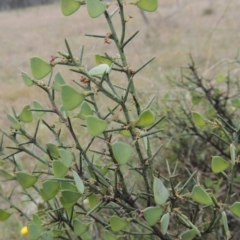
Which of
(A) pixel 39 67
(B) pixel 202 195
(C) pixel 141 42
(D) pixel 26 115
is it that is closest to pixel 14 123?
(D) pixel 26 115

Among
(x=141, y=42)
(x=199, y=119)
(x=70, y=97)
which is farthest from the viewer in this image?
(x=141, y=42)

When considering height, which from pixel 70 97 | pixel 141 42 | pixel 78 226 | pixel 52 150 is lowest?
pixel 141 42

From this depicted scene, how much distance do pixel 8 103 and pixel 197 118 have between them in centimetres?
222

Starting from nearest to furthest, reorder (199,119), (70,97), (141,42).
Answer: (70,97)
(199,119)
(141,42)

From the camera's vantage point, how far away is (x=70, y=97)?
0.42 meters

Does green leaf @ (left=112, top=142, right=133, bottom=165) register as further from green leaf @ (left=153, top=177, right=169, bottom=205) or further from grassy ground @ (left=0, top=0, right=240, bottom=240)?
grassy ground @ (left=0, top=0, right=240, bottom=240)

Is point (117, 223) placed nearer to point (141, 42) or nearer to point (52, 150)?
point (52, 150)

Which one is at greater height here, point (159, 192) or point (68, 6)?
point (68, 6)

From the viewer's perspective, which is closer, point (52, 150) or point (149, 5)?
point (149, 5)

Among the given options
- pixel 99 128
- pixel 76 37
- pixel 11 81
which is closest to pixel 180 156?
pixel 99 128

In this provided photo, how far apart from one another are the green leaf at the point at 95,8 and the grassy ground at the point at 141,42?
790 mm

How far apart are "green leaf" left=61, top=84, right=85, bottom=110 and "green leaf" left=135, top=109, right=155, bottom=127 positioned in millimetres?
66

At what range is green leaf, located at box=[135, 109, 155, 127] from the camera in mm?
452

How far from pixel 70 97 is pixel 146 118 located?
0.08 m
